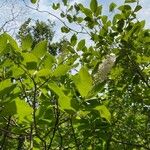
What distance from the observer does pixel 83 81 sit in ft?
4.07

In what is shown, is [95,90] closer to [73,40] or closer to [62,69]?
[62,69]

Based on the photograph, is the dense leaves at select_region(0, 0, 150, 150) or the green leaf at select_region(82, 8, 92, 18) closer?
the dense leaves at select_region(0, 0, 150, 150)

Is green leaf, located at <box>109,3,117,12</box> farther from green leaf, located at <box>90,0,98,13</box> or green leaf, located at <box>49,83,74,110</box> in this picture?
green leaf, located at <box>49,83,74,110</box>

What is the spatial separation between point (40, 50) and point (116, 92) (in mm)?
2038

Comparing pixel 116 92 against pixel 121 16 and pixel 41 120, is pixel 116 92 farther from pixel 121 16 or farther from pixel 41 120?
pixel 41 120

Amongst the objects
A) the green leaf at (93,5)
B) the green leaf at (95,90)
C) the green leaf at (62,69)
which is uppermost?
the green leaf at (93,5)

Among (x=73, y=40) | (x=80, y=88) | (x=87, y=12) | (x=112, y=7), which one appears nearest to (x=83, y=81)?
(x=80, y=88)

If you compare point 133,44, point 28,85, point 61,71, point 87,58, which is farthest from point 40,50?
point 87,58

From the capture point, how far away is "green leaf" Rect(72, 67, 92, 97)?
4.03 feet

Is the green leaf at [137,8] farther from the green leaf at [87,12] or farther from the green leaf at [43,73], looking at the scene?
the green leaf at [43,73]

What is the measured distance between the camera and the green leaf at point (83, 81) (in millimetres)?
1229

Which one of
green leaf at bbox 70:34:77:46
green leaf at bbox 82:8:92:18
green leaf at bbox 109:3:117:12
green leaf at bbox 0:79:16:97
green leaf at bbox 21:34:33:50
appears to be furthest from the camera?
green leaf at bbox 109:3:117:12

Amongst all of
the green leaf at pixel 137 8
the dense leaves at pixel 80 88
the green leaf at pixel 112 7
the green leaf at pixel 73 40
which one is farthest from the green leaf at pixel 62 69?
the green leaf at pixel 112 7

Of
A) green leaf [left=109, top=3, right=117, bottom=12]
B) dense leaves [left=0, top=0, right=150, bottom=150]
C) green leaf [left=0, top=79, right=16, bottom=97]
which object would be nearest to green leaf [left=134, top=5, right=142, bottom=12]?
dense leaves [left=0, top=0, right=150, bottom=150]
